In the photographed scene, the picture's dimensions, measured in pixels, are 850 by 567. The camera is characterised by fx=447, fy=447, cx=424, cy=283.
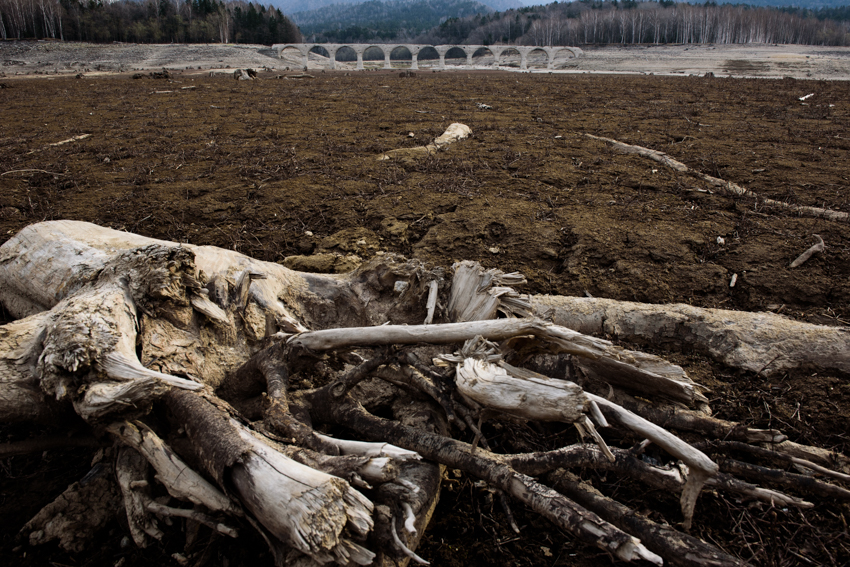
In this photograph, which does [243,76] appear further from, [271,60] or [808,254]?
[808,254]

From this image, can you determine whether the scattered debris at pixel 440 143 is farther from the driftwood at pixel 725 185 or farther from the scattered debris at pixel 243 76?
the scattered debris at pixel 243 76

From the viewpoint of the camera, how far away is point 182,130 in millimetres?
9258

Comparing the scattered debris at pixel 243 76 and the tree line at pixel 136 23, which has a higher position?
the tree line at pixel 136 23

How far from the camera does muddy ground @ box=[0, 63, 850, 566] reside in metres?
1.80

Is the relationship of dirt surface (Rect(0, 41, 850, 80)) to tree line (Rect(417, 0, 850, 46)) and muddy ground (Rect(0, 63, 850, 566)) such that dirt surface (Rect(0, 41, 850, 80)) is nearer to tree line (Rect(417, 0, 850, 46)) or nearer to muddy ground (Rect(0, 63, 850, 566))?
tree line (Rect(417, 0, 850, 46))

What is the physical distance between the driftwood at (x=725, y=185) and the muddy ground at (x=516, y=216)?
0.53 ft

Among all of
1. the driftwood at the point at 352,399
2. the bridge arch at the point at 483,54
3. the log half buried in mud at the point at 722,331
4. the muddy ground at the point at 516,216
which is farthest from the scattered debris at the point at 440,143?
the bridge arch at the point at 483,54

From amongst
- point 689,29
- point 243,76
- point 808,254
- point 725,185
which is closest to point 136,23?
point 243,76

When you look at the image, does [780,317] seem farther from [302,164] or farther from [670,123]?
[670,123]

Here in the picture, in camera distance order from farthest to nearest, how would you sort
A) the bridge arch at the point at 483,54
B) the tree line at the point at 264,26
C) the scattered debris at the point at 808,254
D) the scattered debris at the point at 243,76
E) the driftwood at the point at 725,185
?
the bridge arch at the point at 483,54
the tree line at the point at 264,26
the scattered debris at the point at 243,76
the driftwood at the point at 725,185
the scattered debris at the point at 808,254

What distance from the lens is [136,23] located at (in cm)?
5744

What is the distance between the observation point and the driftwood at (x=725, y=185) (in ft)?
15.1

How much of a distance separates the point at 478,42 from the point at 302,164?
98.4 meters

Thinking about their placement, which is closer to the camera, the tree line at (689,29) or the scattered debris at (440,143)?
the scattered debris at (440,143)
